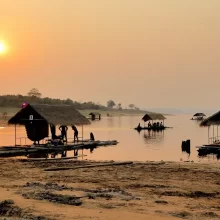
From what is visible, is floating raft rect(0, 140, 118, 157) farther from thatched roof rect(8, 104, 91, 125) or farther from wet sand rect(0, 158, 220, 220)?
wet sand rect(0, 158, 220, 220)

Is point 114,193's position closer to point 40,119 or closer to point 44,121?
point 40,119

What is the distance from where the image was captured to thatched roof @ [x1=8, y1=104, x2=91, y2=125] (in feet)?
111

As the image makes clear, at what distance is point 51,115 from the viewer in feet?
112

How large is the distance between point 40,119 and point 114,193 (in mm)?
21962

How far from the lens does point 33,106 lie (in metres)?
34.3

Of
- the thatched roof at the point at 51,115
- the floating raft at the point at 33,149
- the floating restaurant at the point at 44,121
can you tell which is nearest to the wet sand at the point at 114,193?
the floating raft at the point at 33,149

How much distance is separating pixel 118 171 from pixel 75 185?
4.97 metres

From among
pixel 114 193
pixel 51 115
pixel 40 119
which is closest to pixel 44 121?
pixel 40 119

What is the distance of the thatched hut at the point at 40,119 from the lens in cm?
3388

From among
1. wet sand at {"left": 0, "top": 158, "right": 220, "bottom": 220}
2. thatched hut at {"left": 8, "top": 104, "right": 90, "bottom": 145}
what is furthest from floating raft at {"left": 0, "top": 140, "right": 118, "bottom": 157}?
wet sand at {"left": 0, "top": 158, "right": 220, "bottom": 220}

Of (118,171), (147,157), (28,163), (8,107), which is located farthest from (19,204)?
(8,107)

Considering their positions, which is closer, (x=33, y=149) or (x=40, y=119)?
(x=33, y=149)

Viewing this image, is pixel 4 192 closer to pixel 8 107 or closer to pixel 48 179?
pixel 48 179

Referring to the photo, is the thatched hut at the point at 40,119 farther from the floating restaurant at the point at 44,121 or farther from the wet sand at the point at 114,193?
the wet sand at the point at 114,193
